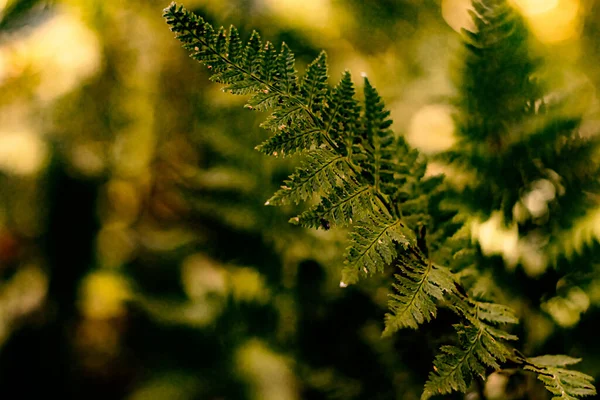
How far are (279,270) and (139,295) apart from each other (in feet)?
1.13

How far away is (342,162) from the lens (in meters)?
0.39

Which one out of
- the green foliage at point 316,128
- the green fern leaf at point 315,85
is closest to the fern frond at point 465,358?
the green foliage at point 316,128

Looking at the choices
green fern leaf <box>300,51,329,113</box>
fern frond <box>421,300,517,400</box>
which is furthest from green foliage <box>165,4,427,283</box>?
fern frond <box>421,300,517,400</box>

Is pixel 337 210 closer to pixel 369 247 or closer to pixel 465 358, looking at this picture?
pixel 369 247

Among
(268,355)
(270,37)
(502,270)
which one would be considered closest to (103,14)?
(270,37)

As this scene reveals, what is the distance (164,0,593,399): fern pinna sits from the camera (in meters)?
0.37

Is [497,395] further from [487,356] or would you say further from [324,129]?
[324,129]

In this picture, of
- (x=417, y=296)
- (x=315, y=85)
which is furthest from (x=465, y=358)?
(x=315, y=85)

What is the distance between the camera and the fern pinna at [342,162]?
14.4 inches

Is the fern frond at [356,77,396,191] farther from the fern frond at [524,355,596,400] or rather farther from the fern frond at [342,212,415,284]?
the fern frond at [524,355,596,400]

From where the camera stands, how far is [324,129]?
1.30 ft

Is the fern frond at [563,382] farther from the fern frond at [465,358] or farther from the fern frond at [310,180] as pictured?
the fern frond at [310,180]

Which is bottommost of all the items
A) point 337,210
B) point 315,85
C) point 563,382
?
point 563,382

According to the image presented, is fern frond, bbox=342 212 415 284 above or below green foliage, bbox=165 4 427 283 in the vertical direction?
below
